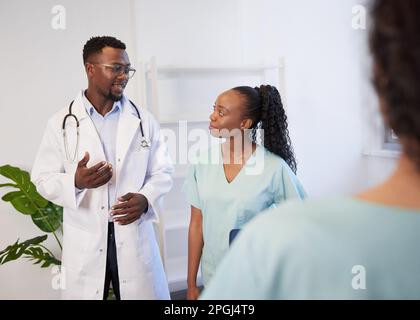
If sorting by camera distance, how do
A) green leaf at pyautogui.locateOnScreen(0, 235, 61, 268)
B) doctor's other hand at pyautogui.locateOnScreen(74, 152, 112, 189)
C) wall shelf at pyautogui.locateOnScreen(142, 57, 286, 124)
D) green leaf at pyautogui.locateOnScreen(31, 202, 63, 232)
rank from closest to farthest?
1. doctor's other hand at pyautogui.locateOnScreen(74, 152, 112, 189)
2. green leaf at pyautogui.locateOnScreen(0, 235, 61, 268)
3. green leaf at pyautogui.locateOnScreen(31, 202, 63, 232)
4. wall shelf at pyautogui.locateOnScreen(142, 57, 286, 124)

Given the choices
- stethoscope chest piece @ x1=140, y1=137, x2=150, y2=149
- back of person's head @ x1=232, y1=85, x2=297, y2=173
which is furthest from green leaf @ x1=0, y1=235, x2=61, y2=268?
back of person's head @ x1=232, y1=85, x2=297, y2=173

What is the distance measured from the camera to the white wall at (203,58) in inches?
49.0

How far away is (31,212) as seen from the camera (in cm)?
127

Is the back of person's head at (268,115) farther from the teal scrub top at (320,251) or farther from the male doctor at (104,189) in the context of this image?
the teal scrub top at (320,251)

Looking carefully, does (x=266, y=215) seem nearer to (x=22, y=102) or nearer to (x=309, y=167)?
(x=22, y=102)

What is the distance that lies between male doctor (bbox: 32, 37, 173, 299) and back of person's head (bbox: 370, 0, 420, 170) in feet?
2.64

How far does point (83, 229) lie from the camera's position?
1.05 meters

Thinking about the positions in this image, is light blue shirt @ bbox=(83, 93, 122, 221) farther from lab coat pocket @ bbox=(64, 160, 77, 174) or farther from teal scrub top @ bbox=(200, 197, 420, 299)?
teal scrub top @ bbox=(200, 197, 420, 299)

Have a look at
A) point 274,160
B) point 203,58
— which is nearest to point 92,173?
point 274,160

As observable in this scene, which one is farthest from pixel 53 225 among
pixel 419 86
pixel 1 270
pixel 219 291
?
pixel 419 86

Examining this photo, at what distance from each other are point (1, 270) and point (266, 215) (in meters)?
1.28

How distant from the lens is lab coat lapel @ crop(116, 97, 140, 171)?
1.07 metres

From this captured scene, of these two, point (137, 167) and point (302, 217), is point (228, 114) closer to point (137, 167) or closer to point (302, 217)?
point (137, 167)

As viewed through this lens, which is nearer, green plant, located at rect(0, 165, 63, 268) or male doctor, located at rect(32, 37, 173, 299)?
male doctor, located at rect(32, 37, 173, 299)
